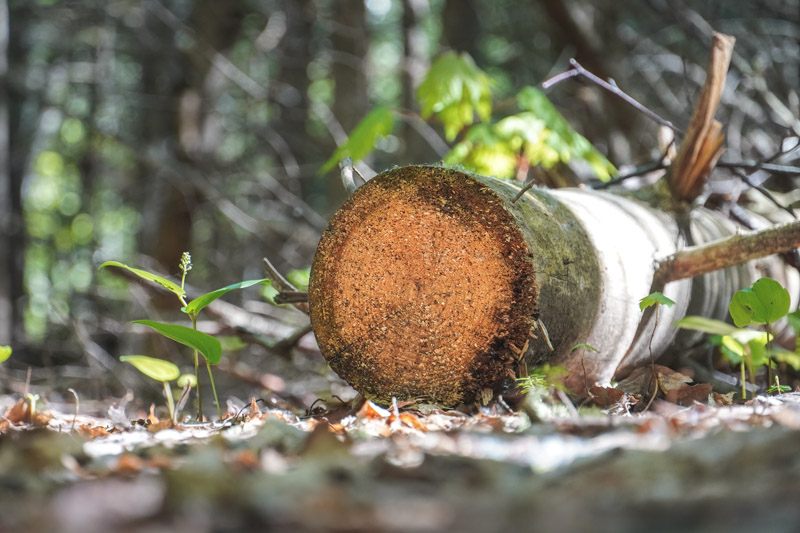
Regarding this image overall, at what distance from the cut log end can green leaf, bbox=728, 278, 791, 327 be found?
67cm

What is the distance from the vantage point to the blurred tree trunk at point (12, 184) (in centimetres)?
588

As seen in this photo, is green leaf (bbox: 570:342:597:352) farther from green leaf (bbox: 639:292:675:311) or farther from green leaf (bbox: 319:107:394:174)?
green leaf (bbox: 319:107:394:174)

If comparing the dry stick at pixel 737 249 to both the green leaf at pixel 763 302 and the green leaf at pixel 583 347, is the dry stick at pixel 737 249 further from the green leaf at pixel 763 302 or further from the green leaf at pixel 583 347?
the green leaf at pixel 583 347

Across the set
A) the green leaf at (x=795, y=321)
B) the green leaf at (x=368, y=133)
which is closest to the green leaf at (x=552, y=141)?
the green leaf at (x=368, y=133)

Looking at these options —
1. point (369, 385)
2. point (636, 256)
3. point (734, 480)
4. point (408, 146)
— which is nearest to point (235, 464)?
point (734, 480)

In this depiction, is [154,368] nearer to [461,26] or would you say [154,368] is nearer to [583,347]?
[583,347]

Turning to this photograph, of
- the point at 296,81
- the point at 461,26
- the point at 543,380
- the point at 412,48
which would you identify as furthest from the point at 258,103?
the point at 543,380

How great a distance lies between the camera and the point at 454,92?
11.3 ft

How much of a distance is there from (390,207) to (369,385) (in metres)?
0.57

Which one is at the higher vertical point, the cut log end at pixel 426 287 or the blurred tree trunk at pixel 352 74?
the blurred tree trunk at pixel 352 74

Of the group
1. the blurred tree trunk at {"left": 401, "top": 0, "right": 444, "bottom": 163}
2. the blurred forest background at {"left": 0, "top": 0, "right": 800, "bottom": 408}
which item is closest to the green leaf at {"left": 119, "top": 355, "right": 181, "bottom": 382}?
the blurred forest background at {"left": 0, "top": 0, "right": 800, "bottom": 408}

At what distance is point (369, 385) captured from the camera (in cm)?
204

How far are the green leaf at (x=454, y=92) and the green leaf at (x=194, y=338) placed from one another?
1.89m

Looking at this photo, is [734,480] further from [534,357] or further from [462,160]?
[462,160]
